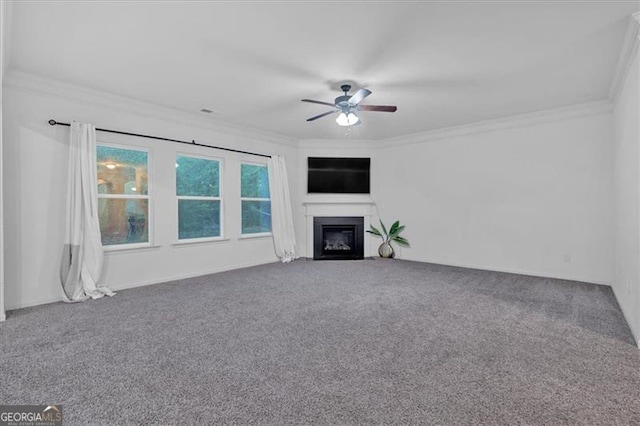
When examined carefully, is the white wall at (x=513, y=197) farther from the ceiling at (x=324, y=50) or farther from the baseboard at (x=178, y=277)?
the baseboard at (x=178, y=277)

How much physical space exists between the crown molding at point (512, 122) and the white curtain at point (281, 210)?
2.38m

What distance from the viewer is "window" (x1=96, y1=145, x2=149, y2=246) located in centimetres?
409

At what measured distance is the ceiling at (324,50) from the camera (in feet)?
7.59

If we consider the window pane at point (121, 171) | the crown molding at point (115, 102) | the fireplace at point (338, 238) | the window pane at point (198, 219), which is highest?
the crown molding at point (115, 102)

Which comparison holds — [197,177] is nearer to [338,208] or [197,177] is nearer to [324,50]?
[338,208]

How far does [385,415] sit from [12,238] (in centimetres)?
411

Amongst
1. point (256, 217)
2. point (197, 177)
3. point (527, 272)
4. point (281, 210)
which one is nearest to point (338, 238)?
point (281, 210)

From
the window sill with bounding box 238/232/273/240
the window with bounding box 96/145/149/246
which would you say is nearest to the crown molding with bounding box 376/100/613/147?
the window sill with bounding box 238/232/273/240

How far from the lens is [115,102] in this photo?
404 cm

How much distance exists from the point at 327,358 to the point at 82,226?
3.37 meters

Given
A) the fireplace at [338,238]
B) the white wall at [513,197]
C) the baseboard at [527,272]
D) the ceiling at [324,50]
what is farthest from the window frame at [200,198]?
the baseboard at [527,272]

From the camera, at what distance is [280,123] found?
Result: 5363 millimetres

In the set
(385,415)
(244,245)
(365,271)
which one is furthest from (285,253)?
(385,415)

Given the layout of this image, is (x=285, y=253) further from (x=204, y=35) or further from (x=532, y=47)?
(x=532, y=47)
